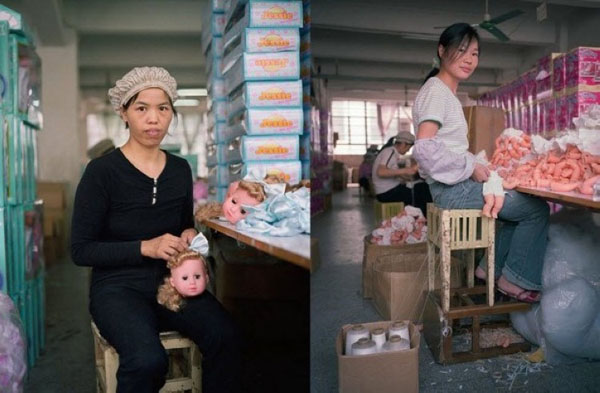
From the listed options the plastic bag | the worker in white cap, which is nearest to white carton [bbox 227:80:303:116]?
the worker in white cap

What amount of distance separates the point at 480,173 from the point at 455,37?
0.87 feet

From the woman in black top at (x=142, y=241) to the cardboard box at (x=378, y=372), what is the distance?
0.26m

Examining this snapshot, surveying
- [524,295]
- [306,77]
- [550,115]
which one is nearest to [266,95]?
[306,77]

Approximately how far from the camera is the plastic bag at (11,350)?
134 centimetres

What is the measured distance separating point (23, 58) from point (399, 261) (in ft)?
4.30

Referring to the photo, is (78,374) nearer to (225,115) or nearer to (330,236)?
(225,115)

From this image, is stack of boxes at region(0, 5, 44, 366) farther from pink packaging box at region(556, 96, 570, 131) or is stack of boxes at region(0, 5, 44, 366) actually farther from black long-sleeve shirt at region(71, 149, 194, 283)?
pink packaging box at region(556, 96, 570, 131)

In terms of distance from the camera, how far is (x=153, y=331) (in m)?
1.19

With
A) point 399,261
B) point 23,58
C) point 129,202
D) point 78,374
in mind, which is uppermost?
point 23,58

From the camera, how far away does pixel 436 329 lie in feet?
4.01

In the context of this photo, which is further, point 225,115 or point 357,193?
point 225,115

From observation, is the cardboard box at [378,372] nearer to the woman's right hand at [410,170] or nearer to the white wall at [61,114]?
the woman's right hand at [410,170]

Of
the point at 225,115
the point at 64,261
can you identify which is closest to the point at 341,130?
the point at 225,115

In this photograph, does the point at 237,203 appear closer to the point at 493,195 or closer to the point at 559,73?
the point at 493,195
